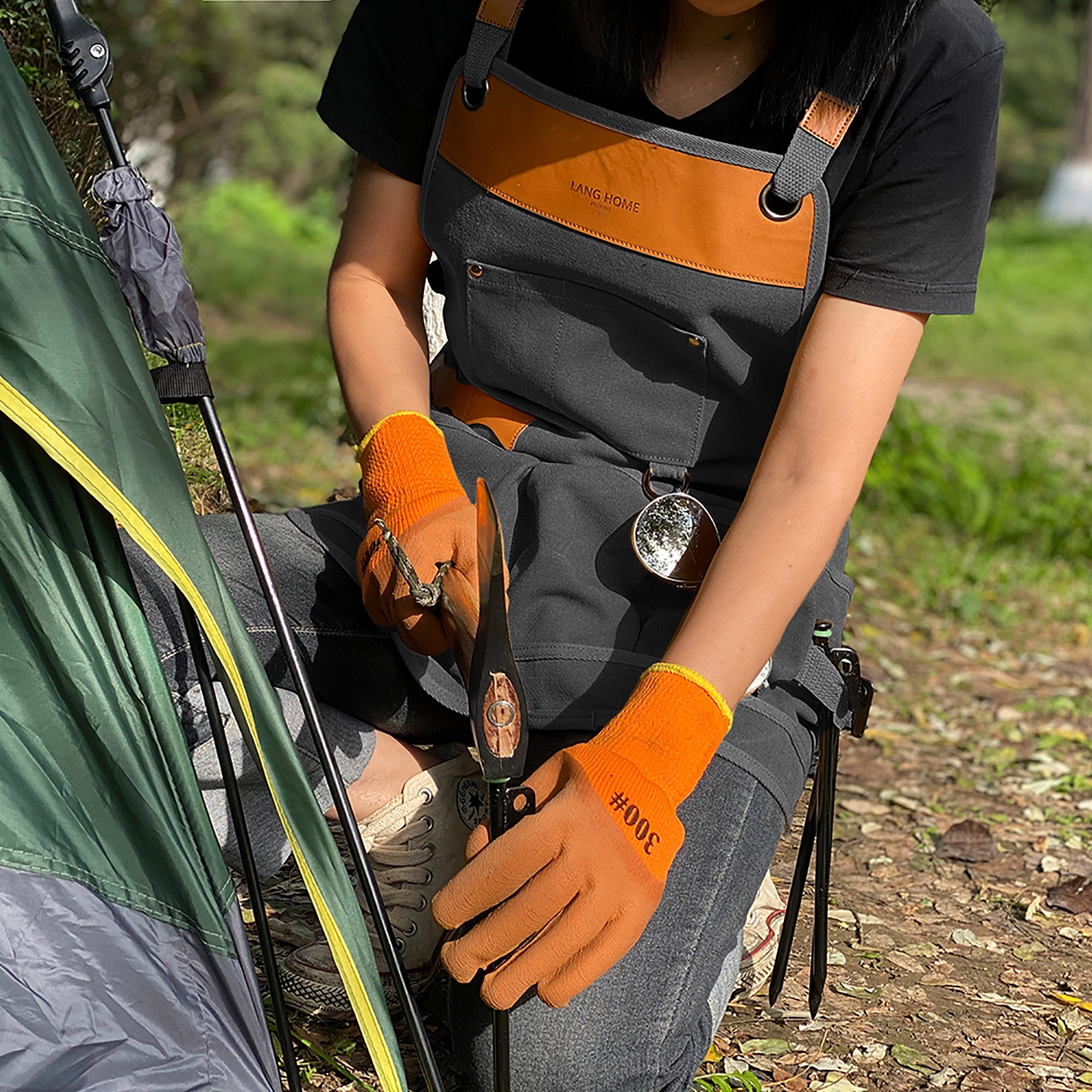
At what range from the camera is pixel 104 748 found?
4.58ft

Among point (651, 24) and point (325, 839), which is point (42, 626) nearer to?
point (325, 839)

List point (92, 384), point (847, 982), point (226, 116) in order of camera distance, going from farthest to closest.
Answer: point (226, 116), point (847, 982), point (92, 384)

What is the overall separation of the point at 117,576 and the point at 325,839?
347mm

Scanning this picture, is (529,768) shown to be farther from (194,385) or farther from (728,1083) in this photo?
(194,385)

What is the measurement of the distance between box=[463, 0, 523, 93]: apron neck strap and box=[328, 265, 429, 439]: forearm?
0.34m

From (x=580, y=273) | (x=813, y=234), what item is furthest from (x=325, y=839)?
(x=813, y=234)

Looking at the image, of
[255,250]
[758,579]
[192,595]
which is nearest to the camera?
[192,595]

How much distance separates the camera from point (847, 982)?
6.55 ft

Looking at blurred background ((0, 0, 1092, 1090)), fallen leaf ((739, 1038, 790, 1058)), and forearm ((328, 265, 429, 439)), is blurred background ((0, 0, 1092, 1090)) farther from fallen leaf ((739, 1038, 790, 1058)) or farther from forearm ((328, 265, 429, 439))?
forearm ((328, 265, 429, 439))

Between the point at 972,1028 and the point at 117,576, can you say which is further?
the point at 972,1028

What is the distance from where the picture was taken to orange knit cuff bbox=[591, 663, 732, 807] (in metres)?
1.47

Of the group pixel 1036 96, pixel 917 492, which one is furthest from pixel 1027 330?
pixel 1036 96

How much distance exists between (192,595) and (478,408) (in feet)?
2.27

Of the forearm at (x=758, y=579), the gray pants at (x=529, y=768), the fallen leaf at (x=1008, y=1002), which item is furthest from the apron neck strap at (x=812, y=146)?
the fallen leaf at (x=1008, y=1002)
